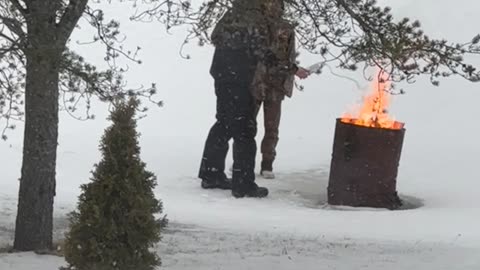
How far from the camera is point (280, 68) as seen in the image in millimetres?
8391

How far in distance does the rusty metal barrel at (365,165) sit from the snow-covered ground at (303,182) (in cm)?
20

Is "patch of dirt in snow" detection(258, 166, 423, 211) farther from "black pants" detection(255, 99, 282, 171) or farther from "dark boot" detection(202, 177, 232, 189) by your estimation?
"dark boot" detection(202, 177, 232, 189)


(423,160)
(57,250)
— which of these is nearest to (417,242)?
(57,250)

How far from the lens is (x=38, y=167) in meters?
6.00

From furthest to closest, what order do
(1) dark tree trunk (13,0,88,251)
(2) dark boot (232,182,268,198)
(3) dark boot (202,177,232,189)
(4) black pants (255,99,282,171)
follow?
(4) black pants (255,99,282,171), (3) dark boot (202,177,232,189), (2) dark boot (232,182,268,198), (1) dark tree trunk (13,0,88,251)

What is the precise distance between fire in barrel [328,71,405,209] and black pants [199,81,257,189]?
2.67ft

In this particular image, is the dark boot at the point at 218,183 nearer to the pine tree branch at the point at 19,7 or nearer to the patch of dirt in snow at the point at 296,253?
the patch of dirt in snow at the point at 296,253

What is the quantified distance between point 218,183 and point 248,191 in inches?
18.7

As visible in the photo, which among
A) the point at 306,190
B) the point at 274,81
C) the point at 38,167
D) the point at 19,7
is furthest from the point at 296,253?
the point at 306,190

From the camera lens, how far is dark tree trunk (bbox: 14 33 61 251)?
5.87 m

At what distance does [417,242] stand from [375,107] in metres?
2.06

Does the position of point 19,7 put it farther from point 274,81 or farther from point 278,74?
point 274,81

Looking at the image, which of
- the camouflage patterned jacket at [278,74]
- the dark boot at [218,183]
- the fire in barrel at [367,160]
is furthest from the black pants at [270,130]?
the fire in barrel at [367,160]

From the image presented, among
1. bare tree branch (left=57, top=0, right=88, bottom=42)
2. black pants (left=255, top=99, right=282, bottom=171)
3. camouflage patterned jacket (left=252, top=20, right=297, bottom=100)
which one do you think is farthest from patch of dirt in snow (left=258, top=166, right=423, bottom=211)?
bare tree branch (left=57, top=0, right=88, bottom=42)
